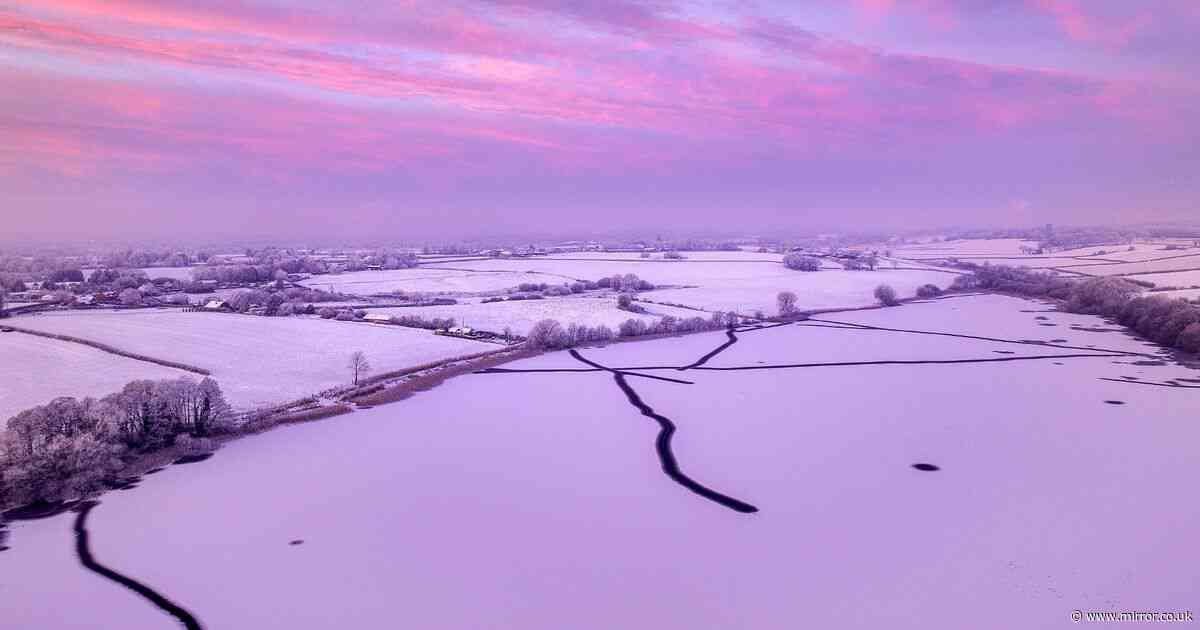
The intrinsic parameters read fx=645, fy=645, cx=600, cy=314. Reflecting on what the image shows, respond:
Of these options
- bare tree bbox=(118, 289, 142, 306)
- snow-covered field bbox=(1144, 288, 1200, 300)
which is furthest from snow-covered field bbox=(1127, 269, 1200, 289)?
bare tree bbox=(118, 289, 142, 306)

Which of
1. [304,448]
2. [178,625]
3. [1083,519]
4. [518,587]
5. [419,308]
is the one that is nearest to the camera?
[178,625]

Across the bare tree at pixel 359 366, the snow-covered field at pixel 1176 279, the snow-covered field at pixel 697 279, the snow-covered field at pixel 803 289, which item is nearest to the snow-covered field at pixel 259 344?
the bare tree at pixel 359 366

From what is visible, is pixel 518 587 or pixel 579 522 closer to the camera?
pixel 518 587

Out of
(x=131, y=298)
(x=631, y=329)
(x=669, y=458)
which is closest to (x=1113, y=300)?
(x=631, y=329)

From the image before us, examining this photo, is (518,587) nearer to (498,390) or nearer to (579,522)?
(579,522)

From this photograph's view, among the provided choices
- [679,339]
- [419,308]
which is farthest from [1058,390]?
[419,308]

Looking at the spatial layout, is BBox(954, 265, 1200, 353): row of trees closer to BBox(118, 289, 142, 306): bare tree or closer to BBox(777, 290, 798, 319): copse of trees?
BBox(777, 290, 798, 319): copse of trees

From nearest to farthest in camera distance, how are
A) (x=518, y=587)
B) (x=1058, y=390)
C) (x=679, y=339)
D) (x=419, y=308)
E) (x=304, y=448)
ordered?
(x=518, y=587), (x=304, y=448), (x=1058, y=390), (x=679, y=339), (x=419, y=308)
